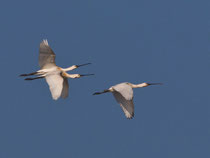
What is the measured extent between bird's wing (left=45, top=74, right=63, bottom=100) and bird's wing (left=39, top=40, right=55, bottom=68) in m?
0.49

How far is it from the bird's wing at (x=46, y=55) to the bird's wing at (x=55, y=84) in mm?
486

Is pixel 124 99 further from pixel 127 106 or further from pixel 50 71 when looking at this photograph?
pixel 50 71

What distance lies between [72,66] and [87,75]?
0.71m

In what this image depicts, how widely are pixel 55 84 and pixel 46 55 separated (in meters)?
1.02

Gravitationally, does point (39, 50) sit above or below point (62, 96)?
above

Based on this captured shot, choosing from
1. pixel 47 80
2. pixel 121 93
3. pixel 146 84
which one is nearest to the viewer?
pixel 121 93

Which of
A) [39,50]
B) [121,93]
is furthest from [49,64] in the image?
[121,93]

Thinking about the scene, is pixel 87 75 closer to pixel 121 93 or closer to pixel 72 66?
pixel 72 66

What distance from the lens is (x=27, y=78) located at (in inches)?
1000

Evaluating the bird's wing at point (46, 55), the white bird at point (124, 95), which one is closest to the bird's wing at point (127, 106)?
the white bird at point (124, 95)

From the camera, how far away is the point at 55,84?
24.2 meters

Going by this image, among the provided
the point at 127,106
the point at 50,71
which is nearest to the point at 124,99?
the point at 127,106

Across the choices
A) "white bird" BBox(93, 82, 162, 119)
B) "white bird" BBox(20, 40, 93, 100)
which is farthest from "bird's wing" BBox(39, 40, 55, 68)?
"white bird" BBox(93, 82, 162, 119)

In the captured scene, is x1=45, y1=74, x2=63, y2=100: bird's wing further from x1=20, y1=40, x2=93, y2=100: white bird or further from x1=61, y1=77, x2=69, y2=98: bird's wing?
x1=61, y1=77, x2=69, y2=98: bird's wing
